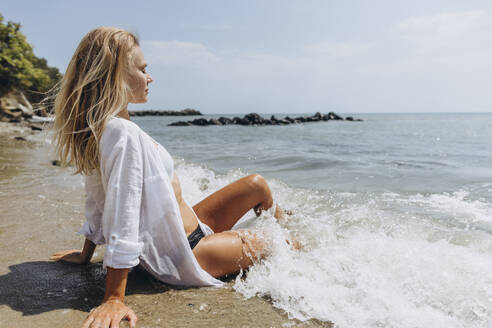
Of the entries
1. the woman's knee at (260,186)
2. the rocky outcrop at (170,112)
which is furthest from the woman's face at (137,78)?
the rocky outcrop at (170,112)

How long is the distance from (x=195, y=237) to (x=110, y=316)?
0.69 m

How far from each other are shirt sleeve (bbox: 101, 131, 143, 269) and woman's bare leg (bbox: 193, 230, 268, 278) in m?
0.54

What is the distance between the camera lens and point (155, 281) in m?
2.40

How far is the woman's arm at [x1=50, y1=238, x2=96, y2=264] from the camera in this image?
2676 millimetres

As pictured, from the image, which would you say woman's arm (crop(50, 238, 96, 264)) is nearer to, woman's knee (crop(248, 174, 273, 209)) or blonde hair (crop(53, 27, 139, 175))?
blonde hair (crop(53, 27, 139, 175))

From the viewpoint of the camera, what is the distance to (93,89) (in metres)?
1.91

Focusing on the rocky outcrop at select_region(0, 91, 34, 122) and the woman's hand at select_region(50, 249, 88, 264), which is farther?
the rocky outcrop at select_region(0, 91, 34, 122)

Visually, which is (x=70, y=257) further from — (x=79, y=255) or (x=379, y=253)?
(x=379, y=253)

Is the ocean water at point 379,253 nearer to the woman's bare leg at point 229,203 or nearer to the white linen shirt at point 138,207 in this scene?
the woman's bare leg at point 229,203

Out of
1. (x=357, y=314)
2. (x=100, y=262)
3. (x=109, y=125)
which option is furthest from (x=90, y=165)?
(x=357, y=314)

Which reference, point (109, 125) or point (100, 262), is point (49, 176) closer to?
point (100, 262)

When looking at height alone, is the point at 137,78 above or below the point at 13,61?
below

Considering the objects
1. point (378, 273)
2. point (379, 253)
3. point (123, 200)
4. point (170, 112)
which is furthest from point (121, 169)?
Answer: point (170, 112)

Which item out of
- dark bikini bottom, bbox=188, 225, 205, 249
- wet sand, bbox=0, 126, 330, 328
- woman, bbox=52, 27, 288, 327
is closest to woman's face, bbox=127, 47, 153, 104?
woman, bbox=52, 27, 288, 327
